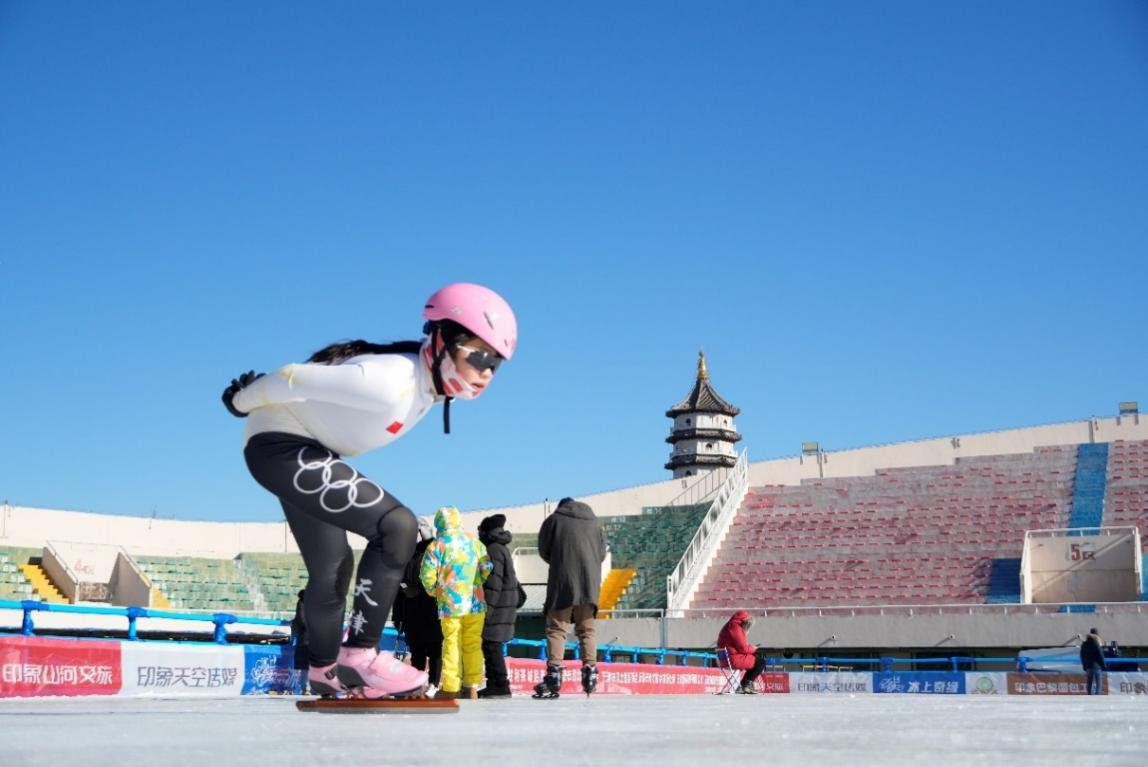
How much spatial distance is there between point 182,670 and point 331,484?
15.8 ft

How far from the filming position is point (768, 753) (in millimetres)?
2309

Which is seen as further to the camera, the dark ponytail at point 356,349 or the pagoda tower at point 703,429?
the pagoda tower at point 703,429

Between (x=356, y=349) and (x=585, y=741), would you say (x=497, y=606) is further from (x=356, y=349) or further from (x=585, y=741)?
(x=585, y=741)

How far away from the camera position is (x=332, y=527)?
436 centimetres

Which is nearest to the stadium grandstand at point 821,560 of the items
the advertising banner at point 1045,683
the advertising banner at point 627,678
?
the advertising banner at point 1045,683

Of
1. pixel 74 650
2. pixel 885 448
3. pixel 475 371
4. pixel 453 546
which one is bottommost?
pixel 74 650

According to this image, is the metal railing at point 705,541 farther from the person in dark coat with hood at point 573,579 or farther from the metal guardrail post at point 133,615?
the person in dark coat with hood at point 573,579

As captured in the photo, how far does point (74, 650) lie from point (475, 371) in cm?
454

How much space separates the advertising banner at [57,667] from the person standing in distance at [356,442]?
3690mm

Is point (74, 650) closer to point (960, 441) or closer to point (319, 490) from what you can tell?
point (319, 490)

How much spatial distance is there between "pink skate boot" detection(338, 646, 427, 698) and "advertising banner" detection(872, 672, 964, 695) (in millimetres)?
15004

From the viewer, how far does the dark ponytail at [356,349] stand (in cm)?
444


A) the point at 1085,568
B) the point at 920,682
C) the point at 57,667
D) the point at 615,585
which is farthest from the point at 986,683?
the point at 615,585

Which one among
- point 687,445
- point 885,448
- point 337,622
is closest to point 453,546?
point 337,622
